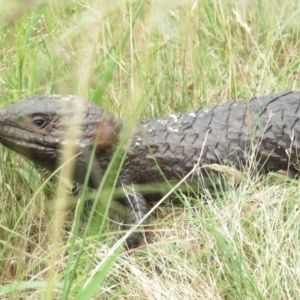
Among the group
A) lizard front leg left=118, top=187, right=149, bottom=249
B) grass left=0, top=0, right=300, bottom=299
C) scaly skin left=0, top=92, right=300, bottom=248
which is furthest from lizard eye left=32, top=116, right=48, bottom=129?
lizard front leg left=118, top=187, right=149, bottom=249

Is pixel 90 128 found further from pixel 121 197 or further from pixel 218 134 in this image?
pixel 218 134

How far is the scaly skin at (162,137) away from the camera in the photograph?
3.02 metres

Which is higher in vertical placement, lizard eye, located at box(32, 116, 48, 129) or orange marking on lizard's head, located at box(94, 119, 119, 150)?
lizard eye, located at box(32, 116, 48, 129)

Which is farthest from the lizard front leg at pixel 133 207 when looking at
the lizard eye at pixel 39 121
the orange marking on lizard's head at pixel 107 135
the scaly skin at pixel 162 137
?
the lizard eye at pixel 39 121

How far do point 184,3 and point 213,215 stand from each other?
134 cm

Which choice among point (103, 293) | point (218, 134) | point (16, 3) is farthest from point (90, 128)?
point (16, 3)

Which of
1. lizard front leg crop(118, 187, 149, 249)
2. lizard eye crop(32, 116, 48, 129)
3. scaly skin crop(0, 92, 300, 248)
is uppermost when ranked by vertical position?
lizard eye crop(32, 116, 48, 129)

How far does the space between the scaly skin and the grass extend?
138mm

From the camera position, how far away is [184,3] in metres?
3.66

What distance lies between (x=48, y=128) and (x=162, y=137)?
0.52 m

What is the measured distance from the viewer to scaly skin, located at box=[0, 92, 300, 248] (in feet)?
9.92

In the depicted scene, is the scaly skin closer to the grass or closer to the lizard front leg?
the lizard front leg

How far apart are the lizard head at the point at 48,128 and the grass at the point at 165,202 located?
13 centimetres

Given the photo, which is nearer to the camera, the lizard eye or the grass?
the grass
